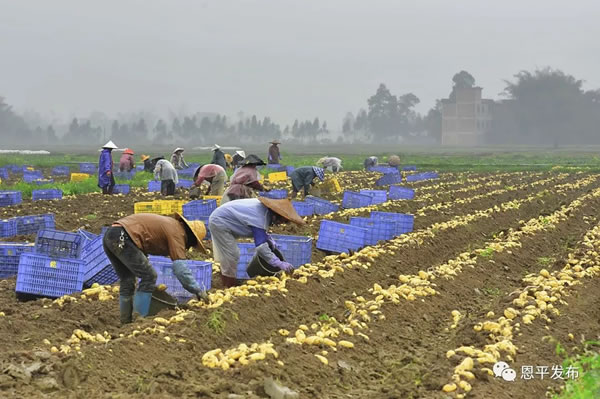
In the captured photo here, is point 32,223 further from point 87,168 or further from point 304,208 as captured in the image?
point 87,168

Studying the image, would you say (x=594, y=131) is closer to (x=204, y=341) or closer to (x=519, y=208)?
(x=519, y=208)

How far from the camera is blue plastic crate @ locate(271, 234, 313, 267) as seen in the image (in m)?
9.86

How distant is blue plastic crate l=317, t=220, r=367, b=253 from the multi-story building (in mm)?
96355

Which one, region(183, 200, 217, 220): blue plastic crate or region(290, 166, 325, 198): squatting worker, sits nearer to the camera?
region(183, 200, 217, 220): blue plastic crate

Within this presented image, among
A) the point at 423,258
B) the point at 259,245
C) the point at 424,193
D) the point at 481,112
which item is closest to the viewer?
the point at 259,245

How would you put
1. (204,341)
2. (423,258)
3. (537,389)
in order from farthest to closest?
(423,258), (204,341), (537,389)

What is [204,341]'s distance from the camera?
655 centimetres

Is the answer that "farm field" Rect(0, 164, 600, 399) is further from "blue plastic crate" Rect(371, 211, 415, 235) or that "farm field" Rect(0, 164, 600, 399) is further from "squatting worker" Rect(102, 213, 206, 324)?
"blue plastic crate" Rect(371, 211, 415, 235)

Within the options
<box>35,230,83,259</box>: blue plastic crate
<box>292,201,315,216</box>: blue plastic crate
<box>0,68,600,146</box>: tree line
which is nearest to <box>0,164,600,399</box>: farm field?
<box>35,230,83,259</box>: blue plastic crate

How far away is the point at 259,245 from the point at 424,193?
1413 cm

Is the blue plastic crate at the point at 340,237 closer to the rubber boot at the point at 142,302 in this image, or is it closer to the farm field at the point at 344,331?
the farm field at the point at 344,331

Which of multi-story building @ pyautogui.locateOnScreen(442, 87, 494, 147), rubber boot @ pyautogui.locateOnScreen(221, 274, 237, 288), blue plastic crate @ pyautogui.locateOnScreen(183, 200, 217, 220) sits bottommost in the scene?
Answer: rubber boot @ pyautogui.locateOnScreen(221, 274, 237, 288)

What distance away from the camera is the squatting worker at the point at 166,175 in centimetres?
1843

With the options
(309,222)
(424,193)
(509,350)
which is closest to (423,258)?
(309,222)
